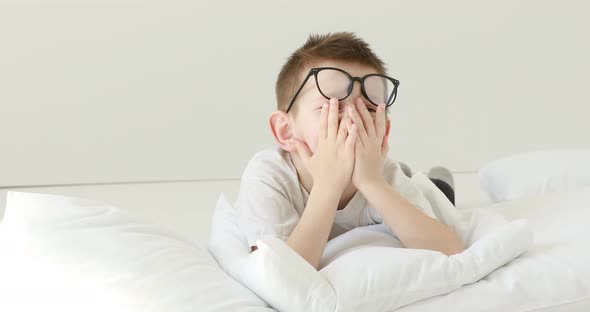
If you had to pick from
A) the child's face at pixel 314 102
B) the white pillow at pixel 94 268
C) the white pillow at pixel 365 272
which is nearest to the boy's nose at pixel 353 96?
the child's face at pixel 314 102

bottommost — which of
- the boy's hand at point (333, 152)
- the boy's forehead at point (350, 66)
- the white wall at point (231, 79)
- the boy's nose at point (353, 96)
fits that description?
the white wall at point (231, 79)

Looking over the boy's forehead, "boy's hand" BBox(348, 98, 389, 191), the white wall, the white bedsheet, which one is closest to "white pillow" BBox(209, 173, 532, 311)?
the white bedsheet

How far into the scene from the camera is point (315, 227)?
141 cm

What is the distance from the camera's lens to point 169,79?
13.4 ft

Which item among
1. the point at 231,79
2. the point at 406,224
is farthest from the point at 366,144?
the point at 231,79

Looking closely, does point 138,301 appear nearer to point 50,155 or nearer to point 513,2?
point 50,155

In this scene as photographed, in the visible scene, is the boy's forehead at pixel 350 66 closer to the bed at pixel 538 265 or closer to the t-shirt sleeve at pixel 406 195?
the t-shirt sleeve at pixel 406 195

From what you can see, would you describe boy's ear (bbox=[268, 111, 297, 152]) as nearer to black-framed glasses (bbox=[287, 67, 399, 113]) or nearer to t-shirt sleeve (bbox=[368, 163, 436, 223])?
black-framed glasses (bbox=[287, 67, 399, 113])

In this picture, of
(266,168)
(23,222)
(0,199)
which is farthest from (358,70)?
(0,199)

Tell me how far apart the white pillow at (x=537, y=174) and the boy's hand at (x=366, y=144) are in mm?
1016

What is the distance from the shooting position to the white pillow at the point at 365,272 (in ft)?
3.89

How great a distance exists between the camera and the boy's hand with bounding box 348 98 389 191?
58.4 inches

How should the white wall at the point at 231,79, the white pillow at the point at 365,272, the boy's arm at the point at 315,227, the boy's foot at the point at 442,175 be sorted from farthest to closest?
the white wall at the point at 231,79 → the boy's foot at the point at 442,175 → the boy's arm at the point at 315,227 → the white pillow at the point at 365,272

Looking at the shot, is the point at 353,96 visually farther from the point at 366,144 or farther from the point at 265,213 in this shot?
the point at 265,213
